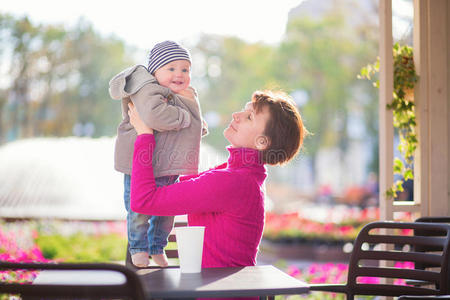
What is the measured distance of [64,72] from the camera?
2817 cm

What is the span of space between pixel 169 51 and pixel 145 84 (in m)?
0.19

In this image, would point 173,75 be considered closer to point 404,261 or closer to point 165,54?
point 165,54

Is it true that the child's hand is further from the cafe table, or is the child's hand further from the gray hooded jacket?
the cafe table

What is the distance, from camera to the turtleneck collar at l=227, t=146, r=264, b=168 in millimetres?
2363

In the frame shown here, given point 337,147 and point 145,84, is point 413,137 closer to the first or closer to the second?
point 145,84

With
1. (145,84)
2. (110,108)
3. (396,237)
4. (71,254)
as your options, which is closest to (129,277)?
(145,84)

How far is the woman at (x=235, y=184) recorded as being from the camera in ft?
7.16

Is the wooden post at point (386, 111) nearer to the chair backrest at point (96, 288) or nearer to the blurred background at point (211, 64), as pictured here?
the chair backrest at point (96, 288)

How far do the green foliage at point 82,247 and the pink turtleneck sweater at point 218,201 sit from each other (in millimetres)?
4874

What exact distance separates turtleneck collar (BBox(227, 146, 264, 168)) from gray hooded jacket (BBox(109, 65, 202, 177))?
21 cm

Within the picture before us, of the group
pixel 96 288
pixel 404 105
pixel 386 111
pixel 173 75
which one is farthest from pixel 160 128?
pixel 404 105

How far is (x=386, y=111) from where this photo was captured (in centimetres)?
402

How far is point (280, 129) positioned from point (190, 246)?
639mm

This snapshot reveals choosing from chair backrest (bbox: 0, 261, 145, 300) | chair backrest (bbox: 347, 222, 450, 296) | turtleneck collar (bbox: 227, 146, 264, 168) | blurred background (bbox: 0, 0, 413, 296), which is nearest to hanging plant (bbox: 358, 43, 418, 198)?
chair backrest (bbox: 347, 222, 450, 296)
